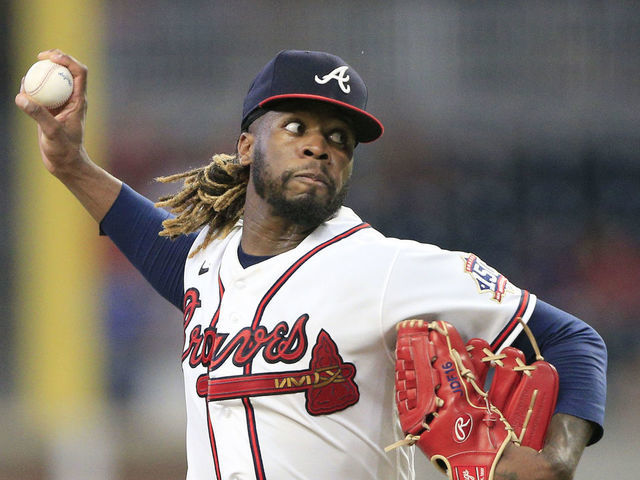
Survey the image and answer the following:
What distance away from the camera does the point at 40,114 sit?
210 cm

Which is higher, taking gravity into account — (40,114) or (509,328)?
(40,114)

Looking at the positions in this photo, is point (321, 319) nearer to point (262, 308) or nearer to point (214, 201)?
point (262, 308)

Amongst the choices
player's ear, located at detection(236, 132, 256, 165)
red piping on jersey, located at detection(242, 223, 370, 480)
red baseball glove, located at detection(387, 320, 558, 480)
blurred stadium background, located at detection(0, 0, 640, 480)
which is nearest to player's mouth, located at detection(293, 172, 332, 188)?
red piping on jersey, located at detection(242, 223, 370, 480)

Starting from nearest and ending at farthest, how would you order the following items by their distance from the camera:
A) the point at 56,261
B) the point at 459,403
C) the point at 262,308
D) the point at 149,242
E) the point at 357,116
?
the point at 459,403 < the point at 262,308 < the point at 357,116 < the point at 149,242 < the point at 56,261

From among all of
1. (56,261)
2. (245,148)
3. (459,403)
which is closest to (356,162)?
(56,261)

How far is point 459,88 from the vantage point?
584 centimetres

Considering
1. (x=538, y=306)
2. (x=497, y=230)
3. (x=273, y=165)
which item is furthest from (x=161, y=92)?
(x=538, y=306)

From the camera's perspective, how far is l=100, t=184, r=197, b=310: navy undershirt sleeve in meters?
2.13

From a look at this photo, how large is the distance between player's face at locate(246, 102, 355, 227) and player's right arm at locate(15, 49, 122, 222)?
49 centimetres

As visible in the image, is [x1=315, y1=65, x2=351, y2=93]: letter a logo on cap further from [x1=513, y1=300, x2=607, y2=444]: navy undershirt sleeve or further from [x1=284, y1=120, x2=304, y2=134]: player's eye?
[x1=513, y1=300, x2=607, y2=444]: navy undershirt sleeve

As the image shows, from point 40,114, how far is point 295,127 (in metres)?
0.63

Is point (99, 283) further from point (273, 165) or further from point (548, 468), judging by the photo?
point (548, 468)

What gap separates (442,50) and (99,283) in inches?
102

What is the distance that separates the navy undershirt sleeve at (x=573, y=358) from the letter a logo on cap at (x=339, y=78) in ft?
1.86
